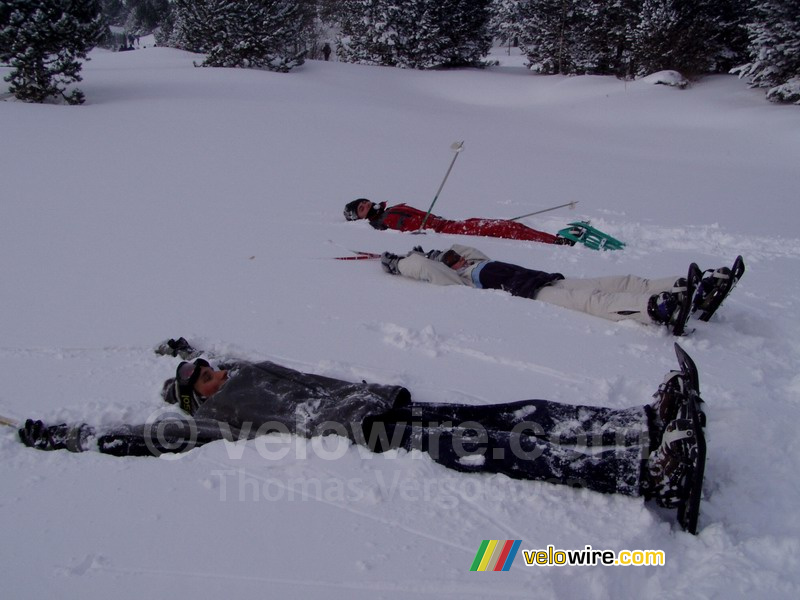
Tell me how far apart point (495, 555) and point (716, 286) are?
2383 mm

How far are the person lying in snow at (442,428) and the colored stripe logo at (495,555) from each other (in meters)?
0.32

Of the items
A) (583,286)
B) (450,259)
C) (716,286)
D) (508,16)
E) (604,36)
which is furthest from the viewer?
(508,16)

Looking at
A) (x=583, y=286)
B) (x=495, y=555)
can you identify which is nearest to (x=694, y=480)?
(x=495, y=555)

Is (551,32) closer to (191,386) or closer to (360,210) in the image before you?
(360,210)

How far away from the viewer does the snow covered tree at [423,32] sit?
848 inches

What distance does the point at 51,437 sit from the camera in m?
2.42

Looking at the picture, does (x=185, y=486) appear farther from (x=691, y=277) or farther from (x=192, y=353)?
(x=691, y=277)

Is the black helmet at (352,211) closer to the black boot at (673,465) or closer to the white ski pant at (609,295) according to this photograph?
the white ski pant at (609,295)

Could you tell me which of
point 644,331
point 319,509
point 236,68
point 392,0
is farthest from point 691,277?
point 392,0

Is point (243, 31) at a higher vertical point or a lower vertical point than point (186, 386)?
higher

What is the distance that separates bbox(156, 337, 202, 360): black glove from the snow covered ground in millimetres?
73

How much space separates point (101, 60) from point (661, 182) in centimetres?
1935

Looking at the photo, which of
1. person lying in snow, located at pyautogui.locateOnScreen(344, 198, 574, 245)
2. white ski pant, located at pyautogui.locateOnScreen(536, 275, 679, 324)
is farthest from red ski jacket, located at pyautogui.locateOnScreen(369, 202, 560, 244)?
white ski pant, located at pyautogui.locateOnScreen(536, 275, 679, 324)

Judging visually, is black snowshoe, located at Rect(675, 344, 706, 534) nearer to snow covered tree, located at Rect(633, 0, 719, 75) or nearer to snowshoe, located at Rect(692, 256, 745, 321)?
snowshoe, located at Rect(692, 256, 745, 321)
